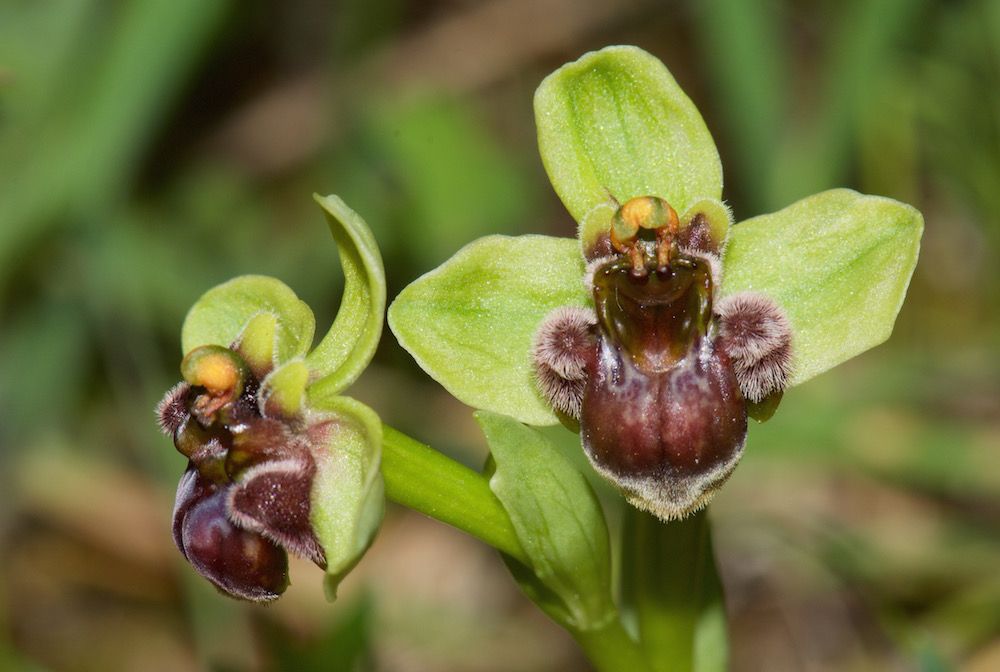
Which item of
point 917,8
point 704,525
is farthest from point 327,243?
point 704,525

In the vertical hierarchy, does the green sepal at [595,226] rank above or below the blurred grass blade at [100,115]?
above

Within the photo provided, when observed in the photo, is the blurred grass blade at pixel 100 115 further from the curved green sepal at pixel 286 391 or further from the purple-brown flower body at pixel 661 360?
the purple-brown flower body at pixel 661 360

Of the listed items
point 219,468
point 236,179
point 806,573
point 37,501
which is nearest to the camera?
point 219,468

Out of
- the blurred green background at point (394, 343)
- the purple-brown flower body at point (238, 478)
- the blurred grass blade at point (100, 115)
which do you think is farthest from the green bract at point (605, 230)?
the blurred grass blade at point (100, 115)

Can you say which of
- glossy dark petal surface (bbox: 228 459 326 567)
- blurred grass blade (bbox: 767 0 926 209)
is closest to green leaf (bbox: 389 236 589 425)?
glossy dark petal surface (bbox: 228 459 326 567)

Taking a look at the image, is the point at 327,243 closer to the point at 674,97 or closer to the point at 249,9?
the point at 249,9

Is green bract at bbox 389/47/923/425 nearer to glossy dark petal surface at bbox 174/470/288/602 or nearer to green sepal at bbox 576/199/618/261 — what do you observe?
green sepal at bbox 576/199/618/261
